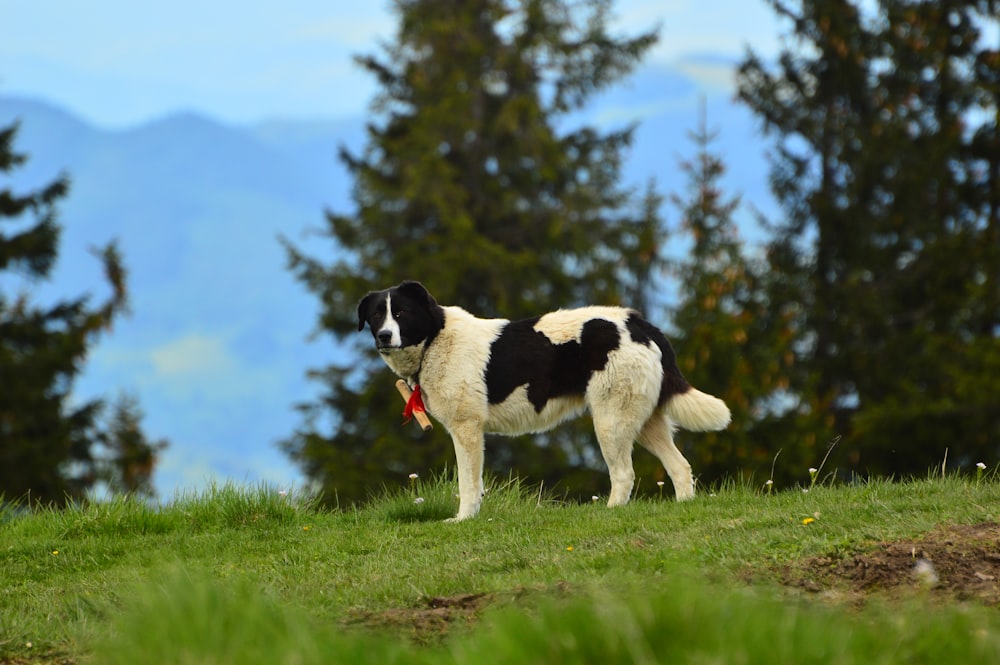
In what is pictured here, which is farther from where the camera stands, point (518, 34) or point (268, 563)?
point (518, 34)

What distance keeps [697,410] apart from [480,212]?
22.5m

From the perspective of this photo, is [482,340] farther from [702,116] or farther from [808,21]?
[808,21]

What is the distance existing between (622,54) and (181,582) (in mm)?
31033

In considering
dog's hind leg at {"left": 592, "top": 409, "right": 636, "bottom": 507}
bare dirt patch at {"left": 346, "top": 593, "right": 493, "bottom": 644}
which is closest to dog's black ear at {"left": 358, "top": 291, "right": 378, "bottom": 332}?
dog's hind leg at {"left": 592, "top": 409, "right": 636, "bottom": 507}

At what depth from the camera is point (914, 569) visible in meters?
6.66

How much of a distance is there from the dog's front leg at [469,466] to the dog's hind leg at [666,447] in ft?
5.32

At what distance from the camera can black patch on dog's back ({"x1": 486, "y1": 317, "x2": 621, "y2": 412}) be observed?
35.8ft

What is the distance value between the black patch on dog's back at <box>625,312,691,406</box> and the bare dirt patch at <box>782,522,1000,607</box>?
382cm

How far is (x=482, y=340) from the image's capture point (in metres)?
11.0

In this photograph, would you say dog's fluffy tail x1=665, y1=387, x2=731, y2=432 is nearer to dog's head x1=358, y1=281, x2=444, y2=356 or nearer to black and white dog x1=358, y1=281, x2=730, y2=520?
black and white dog x1=358, y1=281, x2=730, y2=520

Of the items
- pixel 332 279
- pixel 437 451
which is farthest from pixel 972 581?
pixel 332 279

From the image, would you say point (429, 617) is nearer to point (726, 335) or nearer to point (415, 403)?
point (415, 403)

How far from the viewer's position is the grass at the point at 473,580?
4.51 m

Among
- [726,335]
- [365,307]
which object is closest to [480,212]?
[726,335]
